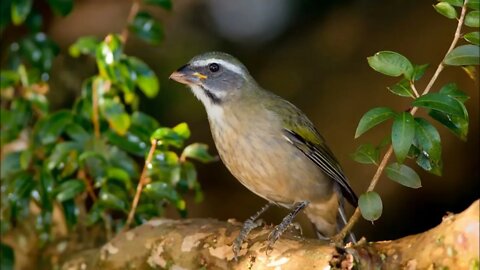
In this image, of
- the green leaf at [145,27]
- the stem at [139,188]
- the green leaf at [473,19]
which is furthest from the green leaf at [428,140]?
the green leaf at [145,27]

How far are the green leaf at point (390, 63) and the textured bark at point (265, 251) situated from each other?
0.48 metres

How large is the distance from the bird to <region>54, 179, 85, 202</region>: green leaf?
0.69 m

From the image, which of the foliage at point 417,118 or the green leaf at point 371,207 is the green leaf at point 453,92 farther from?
the green leaf at point 371,207

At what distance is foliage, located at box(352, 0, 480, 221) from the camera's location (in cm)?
241

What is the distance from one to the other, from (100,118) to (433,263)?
1874mm

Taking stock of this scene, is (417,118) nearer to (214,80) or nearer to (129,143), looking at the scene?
(214,80)

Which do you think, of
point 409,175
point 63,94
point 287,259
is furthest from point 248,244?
point 63,94

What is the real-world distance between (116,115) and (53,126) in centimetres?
30

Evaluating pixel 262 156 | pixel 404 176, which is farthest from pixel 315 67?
pixel 404 176

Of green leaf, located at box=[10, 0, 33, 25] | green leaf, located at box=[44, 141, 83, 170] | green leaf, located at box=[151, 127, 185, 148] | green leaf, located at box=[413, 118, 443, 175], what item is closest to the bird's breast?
green leaf, located at box=[151, 127, 185, 148]

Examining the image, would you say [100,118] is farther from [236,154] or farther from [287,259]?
[287,259]

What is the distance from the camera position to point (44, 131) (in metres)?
3.69

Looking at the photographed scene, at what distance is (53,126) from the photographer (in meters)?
3.68

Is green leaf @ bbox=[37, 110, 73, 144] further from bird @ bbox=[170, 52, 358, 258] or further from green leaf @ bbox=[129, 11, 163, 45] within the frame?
bird @ bbox=[170, 52, 358, 258]
